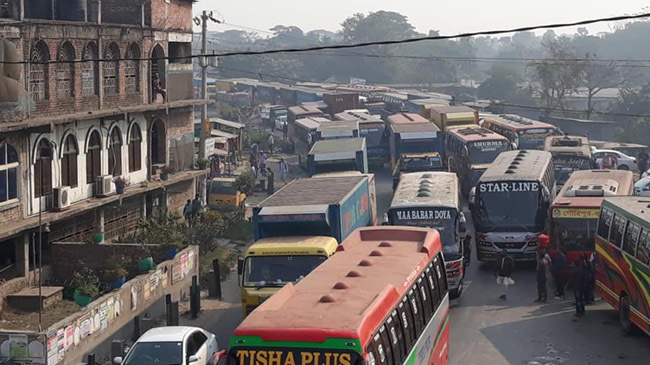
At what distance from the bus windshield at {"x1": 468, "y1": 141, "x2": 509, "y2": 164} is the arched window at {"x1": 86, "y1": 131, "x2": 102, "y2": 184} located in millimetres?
14844

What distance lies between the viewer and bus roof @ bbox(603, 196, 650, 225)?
18688 millimetres

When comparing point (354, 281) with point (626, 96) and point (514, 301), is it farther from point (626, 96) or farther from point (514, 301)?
point (626, 96)

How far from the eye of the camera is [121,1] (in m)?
30.7

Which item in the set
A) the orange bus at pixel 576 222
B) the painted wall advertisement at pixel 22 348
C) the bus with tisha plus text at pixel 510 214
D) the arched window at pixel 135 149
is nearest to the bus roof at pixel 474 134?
the bus with tisha plus text at pixel 510 214

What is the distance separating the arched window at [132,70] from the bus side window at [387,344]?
758 inches

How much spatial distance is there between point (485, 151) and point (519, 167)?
9078mm

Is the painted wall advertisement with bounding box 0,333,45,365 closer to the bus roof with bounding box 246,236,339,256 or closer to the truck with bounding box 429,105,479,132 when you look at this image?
the bus roof with bounding box 246,236,339,256

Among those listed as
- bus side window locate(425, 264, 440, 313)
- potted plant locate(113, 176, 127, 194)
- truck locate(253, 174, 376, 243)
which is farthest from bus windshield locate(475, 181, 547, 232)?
potted plant locate(113, 176, 127, 194)

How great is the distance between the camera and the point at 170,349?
53.7 ft

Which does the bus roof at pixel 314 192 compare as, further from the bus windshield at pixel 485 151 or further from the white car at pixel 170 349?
the bus windshield at pixel 485 151

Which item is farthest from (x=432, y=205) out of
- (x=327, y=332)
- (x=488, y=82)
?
(x=488, y=82)

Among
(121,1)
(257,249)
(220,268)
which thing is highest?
(121,1)

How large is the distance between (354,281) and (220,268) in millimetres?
14302

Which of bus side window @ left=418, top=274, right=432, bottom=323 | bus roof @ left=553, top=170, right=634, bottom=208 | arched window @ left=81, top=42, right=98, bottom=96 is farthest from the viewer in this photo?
arched window @ left=81, top=42, right=98, bottom=96
